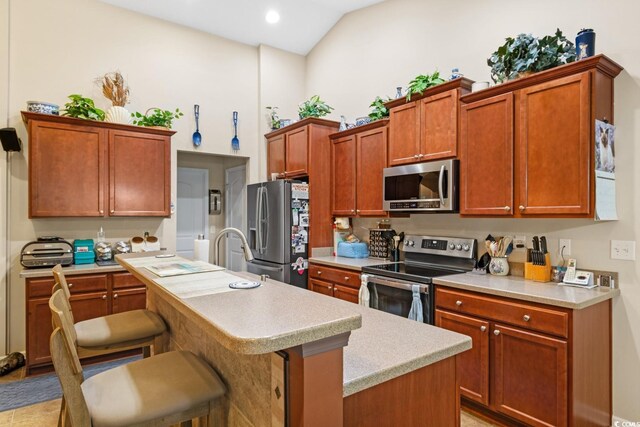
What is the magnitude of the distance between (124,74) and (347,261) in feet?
10.6

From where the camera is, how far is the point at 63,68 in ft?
12.6

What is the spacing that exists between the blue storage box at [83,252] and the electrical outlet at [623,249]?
4416 millimetres

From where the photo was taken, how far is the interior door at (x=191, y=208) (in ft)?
18.2

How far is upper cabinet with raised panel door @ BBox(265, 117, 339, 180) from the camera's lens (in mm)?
4309

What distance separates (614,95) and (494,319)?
1.70 m

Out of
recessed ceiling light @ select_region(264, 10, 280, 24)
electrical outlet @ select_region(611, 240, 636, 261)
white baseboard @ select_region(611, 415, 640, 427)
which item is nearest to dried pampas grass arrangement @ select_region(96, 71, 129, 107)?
recessed ceiling light @ select_region(264, 10, 280, 24)

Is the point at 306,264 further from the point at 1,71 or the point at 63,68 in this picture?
the point at 1,71

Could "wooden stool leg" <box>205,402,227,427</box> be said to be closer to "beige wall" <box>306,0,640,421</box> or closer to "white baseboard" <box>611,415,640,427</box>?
"beige wall" <box>306,0,640,421</box>

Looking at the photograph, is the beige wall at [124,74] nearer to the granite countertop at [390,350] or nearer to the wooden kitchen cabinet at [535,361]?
the wooden kitchen cabinet at [535,361]

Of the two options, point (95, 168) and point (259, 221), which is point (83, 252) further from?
point (259, 221)

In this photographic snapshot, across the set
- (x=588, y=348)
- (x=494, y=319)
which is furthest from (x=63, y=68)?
(x=588, y=348)

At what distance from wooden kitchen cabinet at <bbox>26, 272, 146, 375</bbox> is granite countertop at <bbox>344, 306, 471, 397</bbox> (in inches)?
113

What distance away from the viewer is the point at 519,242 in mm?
2932

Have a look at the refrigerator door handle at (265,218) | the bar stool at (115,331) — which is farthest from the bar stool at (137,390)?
the refrigerator door handle at (265,218)
